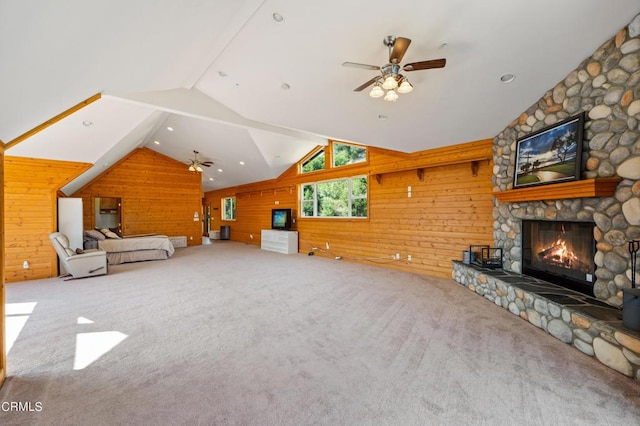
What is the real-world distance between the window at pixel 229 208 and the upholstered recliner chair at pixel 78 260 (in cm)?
737

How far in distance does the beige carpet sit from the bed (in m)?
3.00

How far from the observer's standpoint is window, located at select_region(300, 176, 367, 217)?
7247 mm

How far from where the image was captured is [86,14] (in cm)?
163

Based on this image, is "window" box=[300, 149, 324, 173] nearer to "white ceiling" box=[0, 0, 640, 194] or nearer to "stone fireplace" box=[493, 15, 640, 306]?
"white ceiling" box=[0, 0, 640, 194]

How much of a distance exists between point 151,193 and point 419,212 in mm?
9784

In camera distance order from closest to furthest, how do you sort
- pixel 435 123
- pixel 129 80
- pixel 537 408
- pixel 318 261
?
pixel 537 408
pixel 129 80
pixel 435 123
pixel 318 261

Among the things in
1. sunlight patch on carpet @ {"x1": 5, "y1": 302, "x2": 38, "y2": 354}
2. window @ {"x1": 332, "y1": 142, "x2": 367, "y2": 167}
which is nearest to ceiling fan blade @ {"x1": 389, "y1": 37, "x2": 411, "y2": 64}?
window @ {"x1": 332, "y1": 142, "x2": 367, "y2": 167}

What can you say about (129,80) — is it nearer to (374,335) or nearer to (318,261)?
(374,335)

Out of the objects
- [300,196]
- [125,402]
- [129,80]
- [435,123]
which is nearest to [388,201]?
[435,123]

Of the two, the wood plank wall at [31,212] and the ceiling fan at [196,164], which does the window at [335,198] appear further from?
the wood plank wall at [31,212]

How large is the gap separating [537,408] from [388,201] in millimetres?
4951

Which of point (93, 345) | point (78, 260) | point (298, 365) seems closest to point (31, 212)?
point (78, 260)

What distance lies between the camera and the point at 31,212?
5.34 m

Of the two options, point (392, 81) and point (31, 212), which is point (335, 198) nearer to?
point (392, 81)
